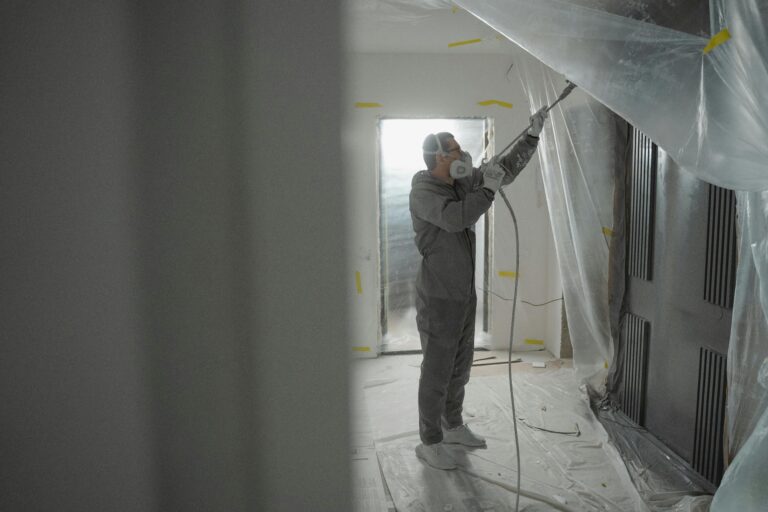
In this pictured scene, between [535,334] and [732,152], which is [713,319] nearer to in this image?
[732,152]

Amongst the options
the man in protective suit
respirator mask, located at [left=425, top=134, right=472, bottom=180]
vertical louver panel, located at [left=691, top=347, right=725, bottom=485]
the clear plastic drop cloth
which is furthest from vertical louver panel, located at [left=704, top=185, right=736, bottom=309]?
respirator mask, located at [left=425, top=134, right=472, bottom=180]

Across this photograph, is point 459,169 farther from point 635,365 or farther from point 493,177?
point 635,365

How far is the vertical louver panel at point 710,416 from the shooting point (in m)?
1.58

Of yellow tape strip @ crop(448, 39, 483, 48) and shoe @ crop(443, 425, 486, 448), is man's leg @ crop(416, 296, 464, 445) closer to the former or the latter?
shoe @ crop(443, 425, 486, 448)

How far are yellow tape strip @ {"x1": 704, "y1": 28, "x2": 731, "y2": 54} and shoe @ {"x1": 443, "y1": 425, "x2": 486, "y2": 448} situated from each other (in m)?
1.57

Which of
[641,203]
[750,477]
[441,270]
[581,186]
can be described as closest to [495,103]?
[581,186]

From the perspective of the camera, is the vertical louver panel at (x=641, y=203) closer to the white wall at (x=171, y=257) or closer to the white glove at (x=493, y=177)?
the white glove at (x=493, y=177)

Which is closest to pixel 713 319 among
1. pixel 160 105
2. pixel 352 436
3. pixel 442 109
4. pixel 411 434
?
pixel 411 434

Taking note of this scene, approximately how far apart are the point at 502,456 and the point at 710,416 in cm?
74

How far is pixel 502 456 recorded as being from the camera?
6.44 feet

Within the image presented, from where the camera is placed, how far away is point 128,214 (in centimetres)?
35

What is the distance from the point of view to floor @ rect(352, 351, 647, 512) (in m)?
1.66

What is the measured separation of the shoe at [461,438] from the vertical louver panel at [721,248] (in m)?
1.01

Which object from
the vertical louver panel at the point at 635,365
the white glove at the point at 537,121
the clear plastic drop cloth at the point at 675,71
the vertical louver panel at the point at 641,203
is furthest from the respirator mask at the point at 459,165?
the vertical louver panel at the point at 635,365
